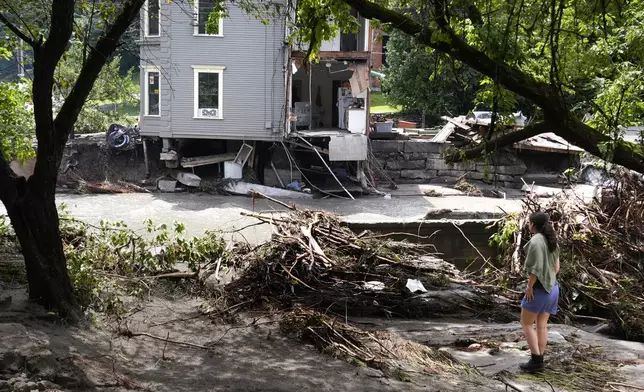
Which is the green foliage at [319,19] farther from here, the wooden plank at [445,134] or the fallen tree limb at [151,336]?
the wooden plank at [445,134]

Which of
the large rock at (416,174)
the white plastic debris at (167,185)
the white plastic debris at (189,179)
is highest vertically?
the large rock at (416,174)

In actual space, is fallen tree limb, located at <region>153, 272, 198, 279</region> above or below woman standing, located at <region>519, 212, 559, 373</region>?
below

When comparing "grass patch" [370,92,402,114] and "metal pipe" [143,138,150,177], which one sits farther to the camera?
"grass patch" [370,92,402,114]

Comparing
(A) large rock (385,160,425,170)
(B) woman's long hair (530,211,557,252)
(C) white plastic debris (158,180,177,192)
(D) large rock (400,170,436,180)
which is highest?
(B) woman's long hair (530,211,557,252)

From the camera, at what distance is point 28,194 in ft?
23.0

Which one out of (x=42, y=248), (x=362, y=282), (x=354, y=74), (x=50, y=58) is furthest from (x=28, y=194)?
(x=354, y=74)

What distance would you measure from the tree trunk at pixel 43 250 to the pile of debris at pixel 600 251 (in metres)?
7.21

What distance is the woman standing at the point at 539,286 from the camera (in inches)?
285

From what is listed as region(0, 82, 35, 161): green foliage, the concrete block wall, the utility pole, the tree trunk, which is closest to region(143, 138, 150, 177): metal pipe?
the concrete block wall

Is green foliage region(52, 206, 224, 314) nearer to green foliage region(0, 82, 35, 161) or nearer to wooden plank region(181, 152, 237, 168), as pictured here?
green foliage region(0, 82, 35, 161)

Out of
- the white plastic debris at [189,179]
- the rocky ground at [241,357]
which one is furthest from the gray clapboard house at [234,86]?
the rocky ground at [241,357]

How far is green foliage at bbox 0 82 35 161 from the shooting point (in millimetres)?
11312

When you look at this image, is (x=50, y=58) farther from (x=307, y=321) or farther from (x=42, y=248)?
(x=307, y=321)

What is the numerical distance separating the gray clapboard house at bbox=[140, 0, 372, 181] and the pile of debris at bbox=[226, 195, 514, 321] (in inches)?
712
